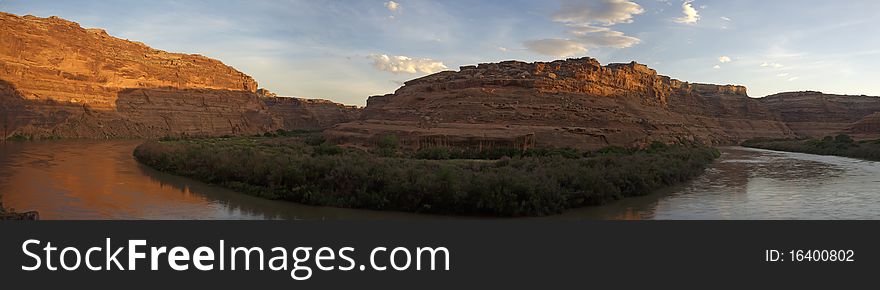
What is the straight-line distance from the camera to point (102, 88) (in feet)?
195

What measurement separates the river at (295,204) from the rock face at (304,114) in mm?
72046

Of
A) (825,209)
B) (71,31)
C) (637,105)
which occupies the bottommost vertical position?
(825,209)

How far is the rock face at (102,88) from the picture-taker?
50.7 metres

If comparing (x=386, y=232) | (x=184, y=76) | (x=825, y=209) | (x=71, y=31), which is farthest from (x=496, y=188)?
(x=184, y=76)

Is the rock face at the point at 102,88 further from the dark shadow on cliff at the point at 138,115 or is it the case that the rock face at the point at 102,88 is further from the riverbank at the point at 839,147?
the riverbank at the point at 839,147

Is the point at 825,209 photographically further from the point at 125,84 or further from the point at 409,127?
the point at 125,84

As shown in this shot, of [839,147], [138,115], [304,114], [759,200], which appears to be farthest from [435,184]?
[304,114]

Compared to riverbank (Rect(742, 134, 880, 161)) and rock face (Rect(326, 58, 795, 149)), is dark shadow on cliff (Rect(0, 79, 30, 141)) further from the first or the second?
riverbank (Rect(742, 134, 880, 161))

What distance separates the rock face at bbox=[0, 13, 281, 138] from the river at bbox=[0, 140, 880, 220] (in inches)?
1391

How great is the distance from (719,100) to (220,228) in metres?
82.4

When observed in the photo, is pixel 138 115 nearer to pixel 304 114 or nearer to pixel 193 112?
pixel 193 112

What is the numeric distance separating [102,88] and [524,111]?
168 ft

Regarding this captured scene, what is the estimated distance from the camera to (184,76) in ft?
236

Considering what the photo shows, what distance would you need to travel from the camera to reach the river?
12242 millimetres
